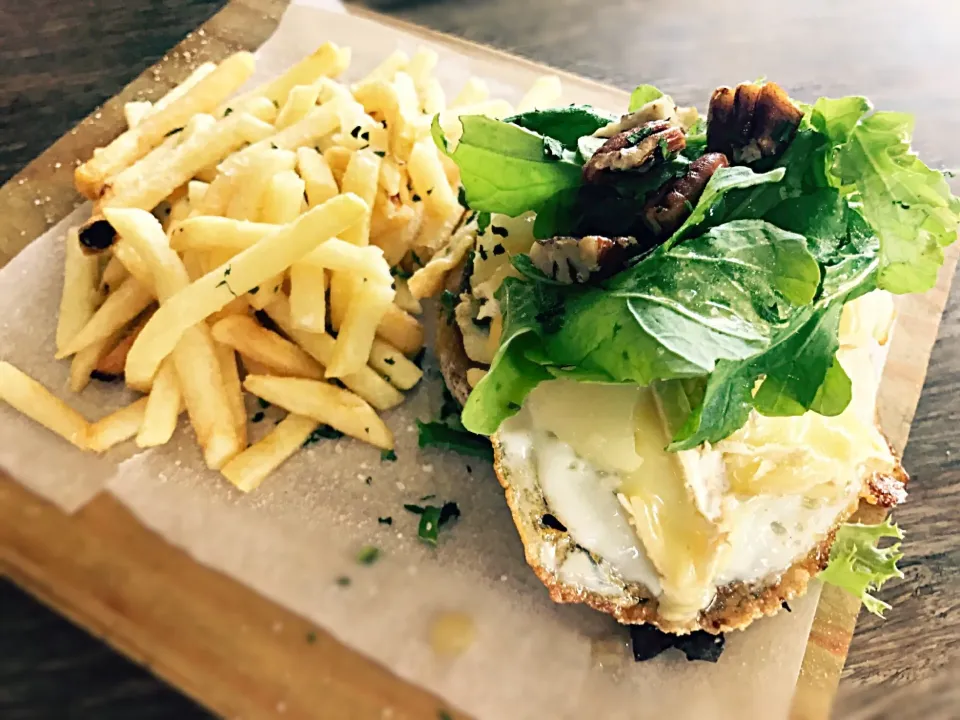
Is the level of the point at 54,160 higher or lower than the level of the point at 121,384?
higher

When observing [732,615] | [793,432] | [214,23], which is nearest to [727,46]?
[214,23]

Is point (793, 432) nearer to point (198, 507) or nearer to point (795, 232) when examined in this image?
point (795, 232)

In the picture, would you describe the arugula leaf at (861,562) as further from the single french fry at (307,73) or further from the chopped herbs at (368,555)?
the single french fry at (307,73)

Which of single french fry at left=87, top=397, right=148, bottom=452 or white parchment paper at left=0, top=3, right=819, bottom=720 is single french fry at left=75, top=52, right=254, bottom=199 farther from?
single french fry at left=87, top=397, right=148, bottom=452

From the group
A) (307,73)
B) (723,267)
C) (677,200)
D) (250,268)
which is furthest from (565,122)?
(307,73)

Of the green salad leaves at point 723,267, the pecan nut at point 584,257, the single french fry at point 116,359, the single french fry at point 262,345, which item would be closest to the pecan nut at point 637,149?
the green salad leaves at point 723,267

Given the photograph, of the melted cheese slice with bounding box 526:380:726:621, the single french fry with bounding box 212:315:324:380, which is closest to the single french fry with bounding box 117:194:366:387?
the single french fry with bounding box 212:315:324:380
